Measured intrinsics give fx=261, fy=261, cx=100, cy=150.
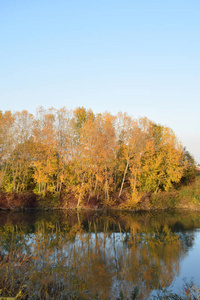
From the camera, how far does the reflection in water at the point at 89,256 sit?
942 cm

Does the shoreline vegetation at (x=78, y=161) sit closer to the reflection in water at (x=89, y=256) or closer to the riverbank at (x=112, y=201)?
the riverbank at (x=112, y=201)

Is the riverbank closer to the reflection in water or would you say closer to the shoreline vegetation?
the shoreline vegetation

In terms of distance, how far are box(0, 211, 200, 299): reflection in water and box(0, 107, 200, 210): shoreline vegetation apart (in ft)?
28.8

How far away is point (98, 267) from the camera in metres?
13.5

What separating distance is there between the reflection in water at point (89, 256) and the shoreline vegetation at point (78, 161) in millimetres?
8787

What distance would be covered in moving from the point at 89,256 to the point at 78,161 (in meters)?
22.5

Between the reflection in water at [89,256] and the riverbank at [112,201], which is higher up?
the riverbank at [112,201]

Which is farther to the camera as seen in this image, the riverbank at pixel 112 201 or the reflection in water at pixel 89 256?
the riverbank at pixel 112 201

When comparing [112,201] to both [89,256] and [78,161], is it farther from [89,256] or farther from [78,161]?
[89,256]

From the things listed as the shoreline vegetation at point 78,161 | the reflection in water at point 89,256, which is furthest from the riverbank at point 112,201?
the reflection in water at point 89,256

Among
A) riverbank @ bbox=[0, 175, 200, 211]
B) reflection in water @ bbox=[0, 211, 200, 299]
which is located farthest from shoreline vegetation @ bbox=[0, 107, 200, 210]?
reflection in water @ bbox=[0, 211, 200, 299]

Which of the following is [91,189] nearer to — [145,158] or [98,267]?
[145,158]

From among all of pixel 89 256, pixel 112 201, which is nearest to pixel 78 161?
pixel 112 201

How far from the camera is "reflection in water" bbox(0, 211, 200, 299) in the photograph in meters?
9.42
